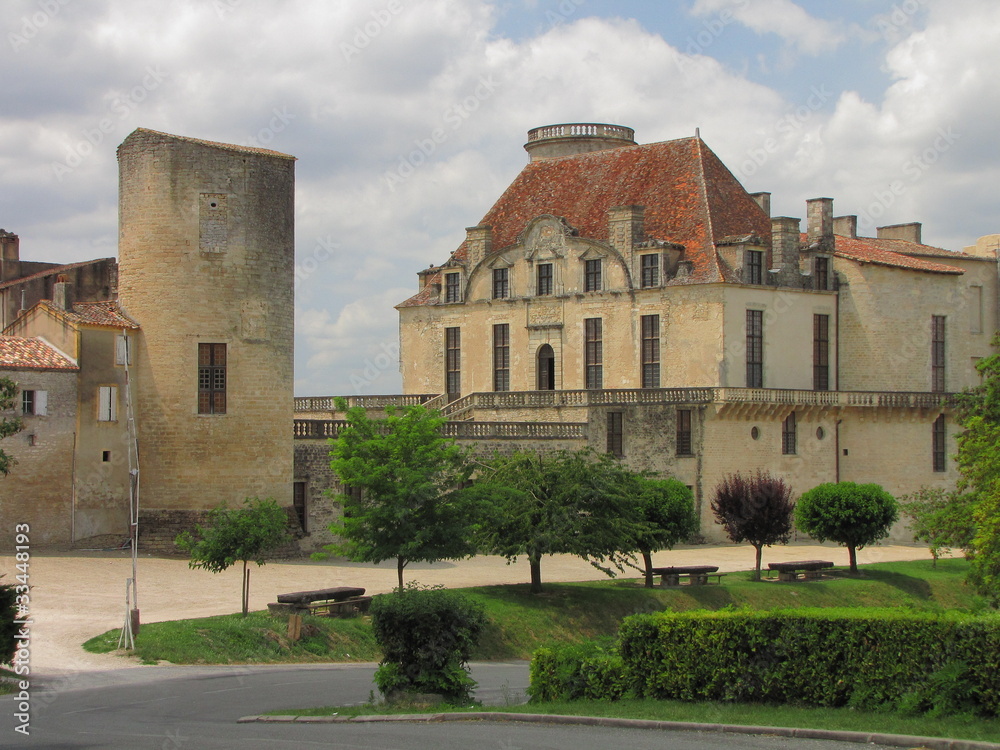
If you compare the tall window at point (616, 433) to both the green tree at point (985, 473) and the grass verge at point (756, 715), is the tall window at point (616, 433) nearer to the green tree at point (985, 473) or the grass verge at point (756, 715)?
the green tree at point (985, 473)

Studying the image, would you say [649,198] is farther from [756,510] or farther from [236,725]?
[236,725]

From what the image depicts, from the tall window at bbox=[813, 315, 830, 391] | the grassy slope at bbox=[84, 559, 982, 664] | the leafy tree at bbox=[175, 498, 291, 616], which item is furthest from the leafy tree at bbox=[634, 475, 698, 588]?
the tall window at bbox=[813, 315, 830, 391]

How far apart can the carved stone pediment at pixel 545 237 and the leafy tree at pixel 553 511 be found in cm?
2044

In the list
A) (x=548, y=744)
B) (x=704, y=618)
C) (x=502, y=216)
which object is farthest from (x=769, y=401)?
(x=548, y=744)

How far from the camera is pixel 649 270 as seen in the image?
52.3 m

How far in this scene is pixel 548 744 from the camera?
51.6 ft

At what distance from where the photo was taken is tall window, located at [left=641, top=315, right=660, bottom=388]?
171 feet

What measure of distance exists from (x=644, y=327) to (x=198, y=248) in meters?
20.1

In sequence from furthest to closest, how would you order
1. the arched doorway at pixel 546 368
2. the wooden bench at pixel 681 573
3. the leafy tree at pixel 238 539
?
the arched doorway at pixel 546 368 < the wooden bench at pixel 681 573 < the leafy tree at pixel 238 539

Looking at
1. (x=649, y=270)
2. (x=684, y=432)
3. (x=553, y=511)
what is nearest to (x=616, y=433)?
→ (x=684, y=432)

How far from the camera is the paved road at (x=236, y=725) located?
1579 cm

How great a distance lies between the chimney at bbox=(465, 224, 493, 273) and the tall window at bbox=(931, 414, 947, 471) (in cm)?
1896

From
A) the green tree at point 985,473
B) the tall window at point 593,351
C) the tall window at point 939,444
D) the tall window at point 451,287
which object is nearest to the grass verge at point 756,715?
the green tree at point 985,473

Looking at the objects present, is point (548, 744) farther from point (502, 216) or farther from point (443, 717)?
point (502, 216)
